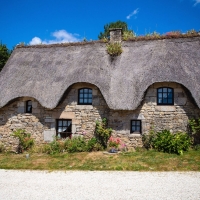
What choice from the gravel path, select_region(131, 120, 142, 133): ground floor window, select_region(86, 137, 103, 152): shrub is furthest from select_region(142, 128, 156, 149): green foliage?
the gravel path

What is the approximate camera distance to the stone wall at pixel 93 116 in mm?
9883

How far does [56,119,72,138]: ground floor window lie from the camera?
35.6 feet

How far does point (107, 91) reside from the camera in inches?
394

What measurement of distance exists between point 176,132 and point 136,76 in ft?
11.0

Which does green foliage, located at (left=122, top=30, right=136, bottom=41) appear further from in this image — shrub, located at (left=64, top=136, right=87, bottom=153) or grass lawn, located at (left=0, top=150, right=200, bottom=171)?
grass lawn, located at (left=0, top=150, right=200, bottom=171)

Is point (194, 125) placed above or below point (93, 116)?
below

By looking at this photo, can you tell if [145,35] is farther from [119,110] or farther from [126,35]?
[119,110]

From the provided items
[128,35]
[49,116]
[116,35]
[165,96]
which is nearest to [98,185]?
[49,116]

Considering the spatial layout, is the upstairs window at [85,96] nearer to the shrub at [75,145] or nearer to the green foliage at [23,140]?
the shrub at [75,145]

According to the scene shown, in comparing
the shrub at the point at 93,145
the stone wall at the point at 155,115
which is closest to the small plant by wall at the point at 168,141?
the stone wall at the point at 155,115

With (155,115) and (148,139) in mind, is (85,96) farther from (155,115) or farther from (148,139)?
(148,139)

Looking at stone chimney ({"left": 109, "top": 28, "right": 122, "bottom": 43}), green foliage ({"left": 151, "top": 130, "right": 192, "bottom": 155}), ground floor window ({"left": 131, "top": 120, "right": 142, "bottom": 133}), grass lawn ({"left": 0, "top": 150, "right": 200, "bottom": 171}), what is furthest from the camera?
stone chimney ({"left": 109, "top": 28, "right": 122, "bottom": 43})

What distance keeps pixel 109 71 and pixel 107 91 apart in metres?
1.27

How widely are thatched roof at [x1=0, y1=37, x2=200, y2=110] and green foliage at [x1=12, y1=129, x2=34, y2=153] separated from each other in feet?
5.73
